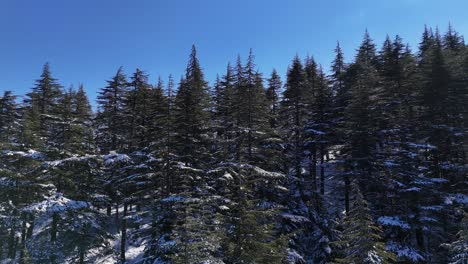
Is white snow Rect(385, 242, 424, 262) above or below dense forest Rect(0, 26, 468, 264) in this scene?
below

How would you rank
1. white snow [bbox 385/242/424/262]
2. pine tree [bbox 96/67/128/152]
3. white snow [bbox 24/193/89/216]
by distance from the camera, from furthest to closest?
pine tree [bbox 96/67/128/152]
white snow [bbox 385/242/424/262]
white snow [bbox 24/193/89/216]

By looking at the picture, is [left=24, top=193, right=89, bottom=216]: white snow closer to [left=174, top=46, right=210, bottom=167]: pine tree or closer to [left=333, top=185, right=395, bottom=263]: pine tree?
[left=174, top=46, right=210, bottom=167]: pine tree

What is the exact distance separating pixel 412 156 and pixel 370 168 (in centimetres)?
347

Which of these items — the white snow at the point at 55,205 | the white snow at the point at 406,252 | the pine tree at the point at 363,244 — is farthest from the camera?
the white snow at the point at 406,252

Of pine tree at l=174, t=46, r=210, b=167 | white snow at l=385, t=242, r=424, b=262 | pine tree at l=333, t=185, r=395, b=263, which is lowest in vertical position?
white snow at l=385, t=242, r=424, b=262

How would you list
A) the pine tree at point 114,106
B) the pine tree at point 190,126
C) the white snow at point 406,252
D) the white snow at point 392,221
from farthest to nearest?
1. the pine tree at point 114,106
2. the pine tree at point 190,126
3. the white snow at point 392,221
4. the white snow at point 406,252

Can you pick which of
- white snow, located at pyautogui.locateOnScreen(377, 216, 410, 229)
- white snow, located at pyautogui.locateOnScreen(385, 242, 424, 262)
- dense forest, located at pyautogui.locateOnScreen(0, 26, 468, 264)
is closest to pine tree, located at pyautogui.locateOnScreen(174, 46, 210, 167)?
dense forest, located at pyautogui.locateOnScreen(0, 26, 468, 264)

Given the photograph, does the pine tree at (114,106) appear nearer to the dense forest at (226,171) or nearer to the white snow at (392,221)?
the dense forest at (226,171)

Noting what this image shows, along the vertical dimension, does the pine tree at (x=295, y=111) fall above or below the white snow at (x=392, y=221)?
above

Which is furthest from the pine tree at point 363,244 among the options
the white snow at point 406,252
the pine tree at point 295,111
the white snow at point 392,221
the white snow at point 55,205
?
the pine tree at point 295,111

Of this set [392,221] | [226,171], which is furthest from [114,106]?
[392,221]

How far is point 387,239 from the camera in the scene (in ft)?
81.1

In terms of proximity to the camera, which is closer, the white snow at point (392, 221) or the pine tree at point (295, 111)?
the white snow at point (392, 221)

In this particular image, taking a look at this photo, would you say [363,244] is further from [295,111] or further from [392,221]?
[295,111]
